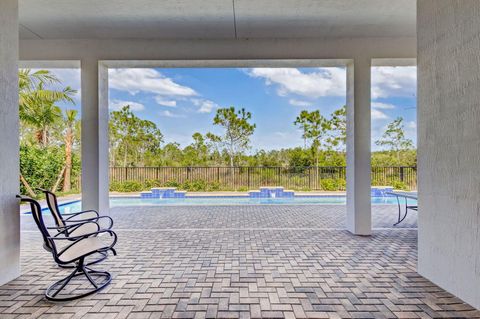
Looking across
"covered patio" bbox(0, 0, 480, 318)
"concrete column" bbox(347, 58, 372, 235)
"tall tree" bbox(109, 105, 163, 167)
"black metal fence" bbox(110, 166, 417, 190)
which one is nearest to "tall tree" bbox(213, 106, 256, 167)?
"black metal fence" bbox(110, 166, 417, 190)

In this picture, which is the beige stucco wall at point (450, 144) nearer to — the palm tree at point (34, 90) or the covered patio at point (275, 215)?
the covered patio at point (275, 215)

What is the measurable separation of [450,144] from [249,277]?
236 cm

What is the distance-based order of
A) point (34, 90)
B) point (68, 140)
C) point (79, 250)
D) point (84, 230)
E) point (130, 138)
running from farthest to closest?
point (130, 138)
point (68, 140)
point (34, 90)
point (84, 230)
point (79, 250)

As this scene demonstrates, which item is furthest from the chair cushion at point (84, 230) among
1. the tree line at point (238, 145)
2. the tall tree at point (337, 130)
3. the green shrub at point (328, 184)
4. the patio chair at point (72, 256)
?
the tall tree at point (337, 130)

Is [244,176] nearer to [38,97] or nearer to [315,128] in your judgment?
[315,128]

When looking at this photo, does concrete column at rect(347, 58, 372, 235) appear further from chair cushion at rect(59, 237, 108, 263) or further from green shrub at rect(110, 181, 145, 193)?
green shrub at rect(110, 181, 145, 193)

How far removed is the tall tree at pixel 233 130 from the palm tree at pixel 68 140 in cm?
549

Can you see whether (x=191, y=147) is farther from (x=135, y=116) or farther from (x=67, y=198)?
(x=67, y=198)

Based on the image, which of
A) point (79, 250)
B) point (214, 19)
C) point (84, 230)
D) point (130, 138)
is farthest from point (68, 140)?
point (79, 250)

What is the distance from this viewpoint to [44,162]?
8.57 meters

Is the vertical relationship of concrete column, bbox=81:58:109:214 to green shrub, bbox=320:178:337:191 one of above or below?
above

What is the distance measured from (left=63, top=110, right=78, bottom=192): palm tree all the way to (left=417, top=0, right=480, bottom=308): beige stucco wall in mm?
10639

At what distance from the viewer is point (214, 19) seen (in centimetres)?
361

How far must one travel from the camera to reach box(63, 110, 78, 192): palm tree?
9.38 m
